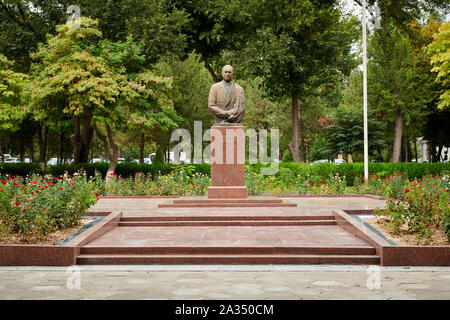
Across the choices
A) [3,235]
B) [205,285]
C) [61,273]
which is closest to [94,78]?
[3,235]

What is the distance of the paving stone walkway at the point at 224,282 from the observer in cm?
705

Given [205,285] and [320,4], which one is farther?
[320,4]

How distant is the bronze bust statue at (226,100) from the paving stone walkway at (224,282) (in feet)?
26.7

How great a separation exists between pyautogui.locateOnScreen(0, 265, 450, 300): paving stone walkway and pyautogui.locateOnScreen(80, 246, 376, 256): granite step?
0.57 metres

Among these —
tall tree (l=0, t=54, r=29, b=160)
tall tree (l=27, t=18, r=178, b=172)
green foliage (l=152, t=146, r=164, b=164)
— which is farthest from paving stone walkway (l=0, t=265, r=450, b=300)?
green foliage (l=152, t=146, r=164, b=164)

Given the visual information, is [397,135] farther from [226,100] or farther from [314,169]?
[226,100]

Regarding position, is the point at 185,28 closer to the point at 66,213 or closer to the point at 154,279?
the point at 66,213

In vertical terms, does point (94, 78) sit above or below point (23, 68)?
below

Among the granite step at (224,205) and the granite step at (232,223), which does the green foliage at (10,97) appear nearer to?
the granite step at (224,205)

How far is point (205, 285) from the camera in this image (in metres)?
7.71

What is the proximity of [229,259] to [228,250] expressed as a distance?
1.10 ft

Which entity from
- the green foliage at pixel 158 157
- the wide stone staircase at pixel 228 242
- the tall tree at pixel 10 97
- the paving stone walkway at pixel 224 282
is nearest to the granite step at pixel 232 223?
the wide stone staircase at pixel 228 242

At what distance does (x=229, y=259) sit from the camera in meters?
9.53

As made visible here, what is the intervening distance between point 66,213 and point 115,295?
508 cm
